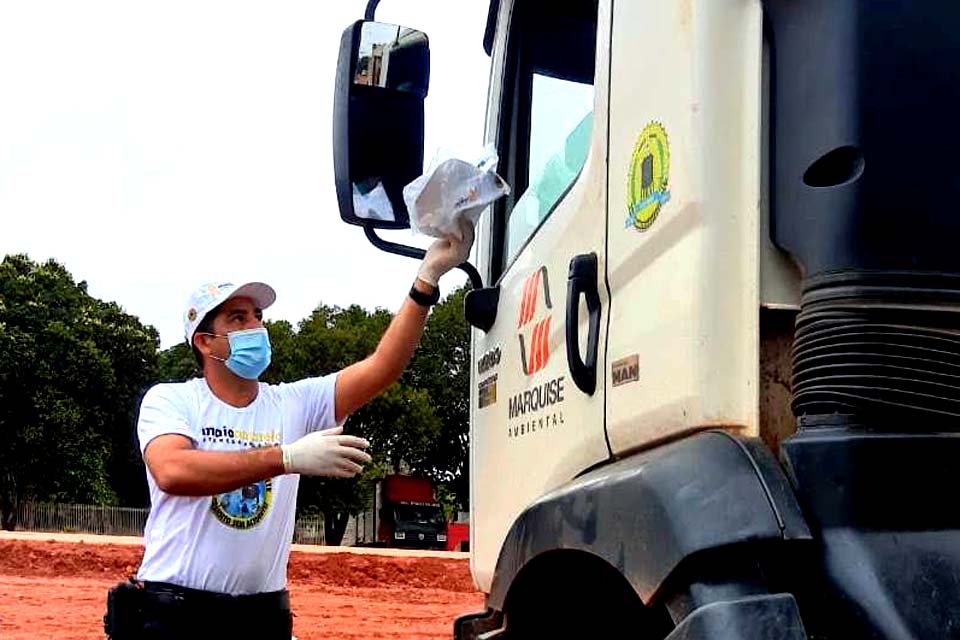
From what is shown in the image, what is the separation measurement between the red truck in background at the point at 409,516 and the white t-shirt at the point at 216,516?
34353 mm

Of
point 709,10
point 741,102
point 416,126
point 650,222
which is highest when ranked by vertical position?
point 416,126

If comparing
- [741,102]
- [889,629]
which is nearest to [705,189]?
[741,102]

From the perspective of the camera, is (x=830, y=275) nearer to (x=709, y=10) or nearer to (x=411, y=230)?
(x=709, y=10)

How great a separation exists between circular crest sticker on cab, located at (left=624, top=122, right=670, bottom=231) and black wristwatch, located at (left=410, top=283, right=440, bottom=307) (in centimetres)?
145

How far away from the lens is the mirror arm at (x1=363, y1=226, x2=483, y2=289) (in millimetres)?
2979

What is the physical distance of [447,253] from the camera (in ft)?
10.1

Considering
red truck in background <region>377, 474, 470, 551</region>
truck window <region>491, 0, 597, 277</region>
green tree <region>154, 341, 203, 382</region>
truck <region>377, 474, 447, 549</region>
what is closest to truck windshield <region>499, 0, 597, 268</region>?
truck window <region>491, 0, 597, 277</region>

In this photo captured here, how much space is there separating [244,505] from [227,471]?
366 millimetres

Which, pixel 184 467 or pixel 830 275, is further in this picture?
pixel 184 467

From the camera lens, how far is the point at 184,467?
338cm

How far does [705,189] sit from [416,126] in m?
1.29

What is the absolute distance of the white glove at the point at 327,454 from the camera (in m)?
3.18

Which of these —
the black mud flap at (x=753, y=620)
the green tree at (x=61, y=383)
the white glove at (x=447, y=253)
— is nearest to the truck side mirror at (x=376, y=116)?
the white glove at (x=447, y=253)

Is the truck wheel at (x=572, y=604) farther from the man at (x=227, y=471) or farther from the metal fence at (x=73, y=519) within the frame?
the metal fence at (x=73, y=519)
